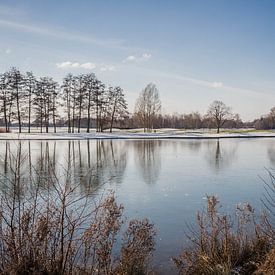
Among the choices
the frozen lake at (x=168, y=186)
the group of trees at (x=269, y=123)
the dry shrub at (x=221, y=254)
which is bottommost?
the frozen lake at (x=168, y=186)

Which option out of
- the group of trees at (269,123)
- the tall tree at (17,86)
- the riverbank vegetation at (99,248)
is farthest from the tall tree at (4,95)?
the group of trees at (269,123)

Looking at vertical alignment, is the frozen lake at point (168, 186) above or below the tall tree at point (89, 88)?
below

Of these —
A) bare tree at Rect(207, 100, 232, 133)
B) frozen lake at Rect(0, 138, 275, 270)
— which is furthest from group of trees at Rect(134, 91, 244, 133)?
frozen lake at Rect(0, 138, 275, 270)

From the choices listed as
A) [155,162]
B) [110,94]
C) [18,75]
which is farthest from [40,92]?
[155,162]

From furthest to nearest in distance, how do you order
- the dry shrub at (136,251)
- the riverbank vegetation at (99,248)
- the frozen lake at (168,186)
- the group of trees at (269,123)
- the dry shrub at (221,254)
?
the group of trees at (269,123) < the frozen lake at (168,186) < the dry shrub at (221,254) < the dry shrub at (136,251) < the riverbank vegetation at (99,248)

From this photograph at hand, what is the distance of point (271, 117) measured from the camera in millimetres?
101062

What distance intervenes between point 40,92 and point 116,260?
169 ft

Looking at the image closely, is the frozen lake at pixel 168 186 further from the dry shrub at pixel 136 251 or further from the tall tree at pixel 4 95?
the tall tree at pixel 4 95

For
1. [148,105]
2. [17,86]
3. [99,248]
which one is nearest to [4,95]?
[17,86]

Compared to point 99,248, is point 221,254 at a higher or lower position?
lower

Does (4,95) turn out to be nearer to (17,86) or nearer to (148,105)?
(17,86)

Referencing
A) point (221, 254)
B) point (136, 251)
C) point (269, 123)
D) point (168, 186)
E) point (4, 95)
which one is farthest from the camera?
point (269, 123)

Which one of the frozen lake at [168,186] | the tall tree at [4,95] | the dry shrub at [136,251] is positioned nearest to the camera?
the dry shrub at [136,251]

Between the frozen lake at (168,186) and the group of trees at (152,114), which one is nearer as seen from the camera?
the frozen lake at (168,186)
